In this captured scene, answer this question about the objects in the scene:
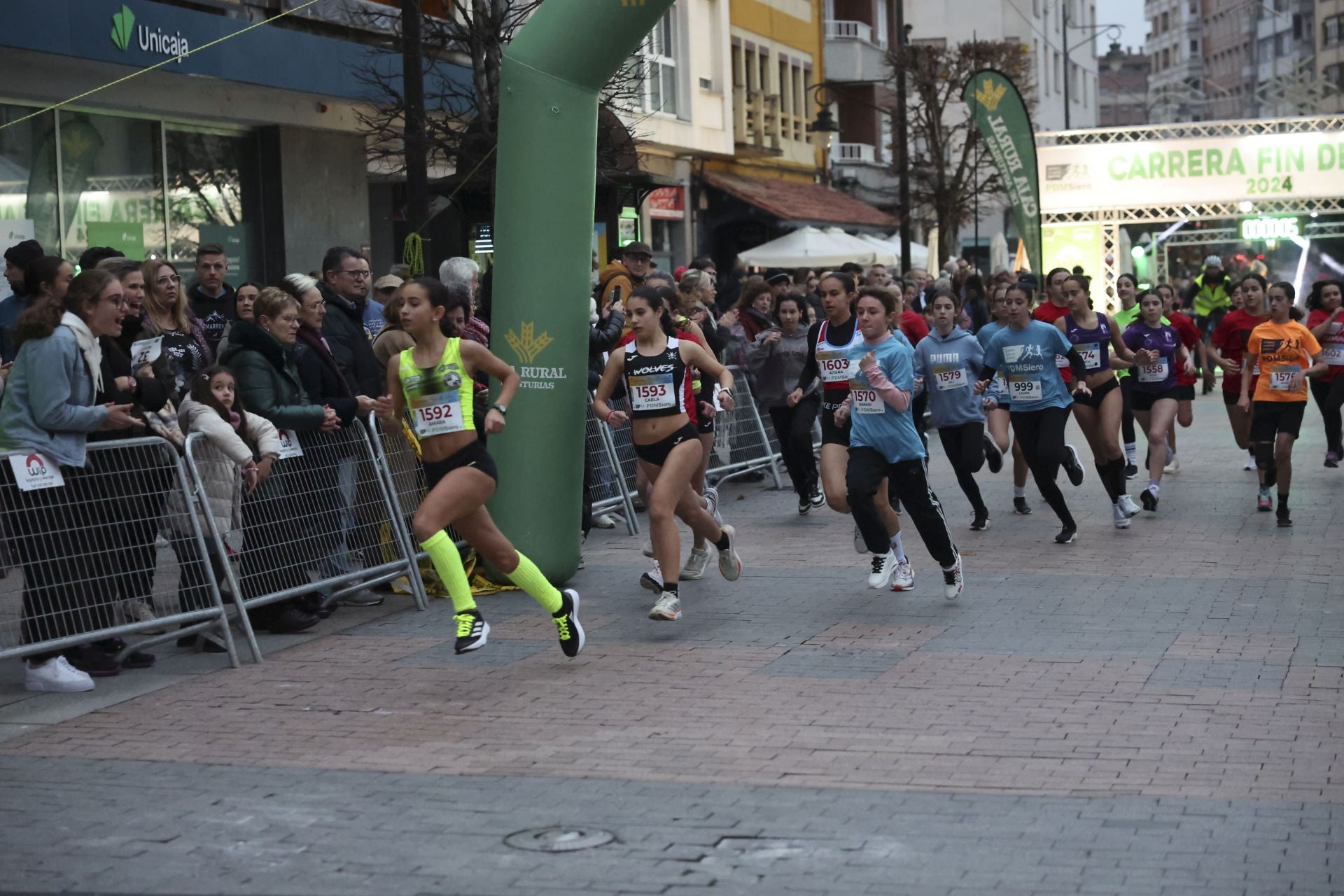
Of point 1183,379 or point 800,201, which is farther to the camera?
point 800,201

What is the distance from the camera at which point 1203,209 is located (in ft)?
111

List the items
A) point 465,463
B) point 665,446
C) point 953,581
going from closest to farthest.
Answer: point 465,463, point 665,446, point 953,581

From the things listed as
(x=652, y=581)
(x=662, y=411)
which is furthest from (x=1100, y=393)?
(x=662, y=411)

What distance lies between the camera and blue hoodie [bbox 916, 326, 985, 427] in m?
13.8

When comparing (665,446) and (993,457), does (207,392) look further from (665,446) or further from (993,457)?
(993,457)

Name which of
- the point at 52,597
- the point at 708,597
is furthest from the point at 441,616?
the point at 52,597

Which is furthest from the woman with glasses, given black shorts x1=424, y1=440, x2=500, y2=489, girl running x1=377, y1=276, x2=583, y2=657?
black shorts x1=424, y1=440, x2=500, y2=489

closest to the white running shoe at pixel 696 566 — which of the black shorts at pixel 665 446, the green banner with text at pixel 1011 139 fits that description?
the black shorts at pixel 665 446

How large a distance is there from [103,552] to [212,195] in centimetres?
1208

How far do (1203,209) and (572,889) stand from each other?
100 feet

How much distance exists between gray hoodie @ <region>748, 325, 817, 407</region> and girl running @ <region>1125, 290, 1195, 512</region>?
269 centimetres

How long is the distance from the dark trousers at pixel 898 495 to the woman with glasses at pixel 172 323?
12.0ft

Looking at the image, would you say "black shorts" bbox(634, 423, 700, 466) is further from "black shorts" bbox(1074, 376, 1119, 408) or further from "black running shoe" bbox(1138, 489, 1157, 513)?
"black running shoe" bbox(1138, 489, 1157, 513)

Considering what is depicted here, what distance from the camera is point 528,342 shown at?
10992 millimetres
